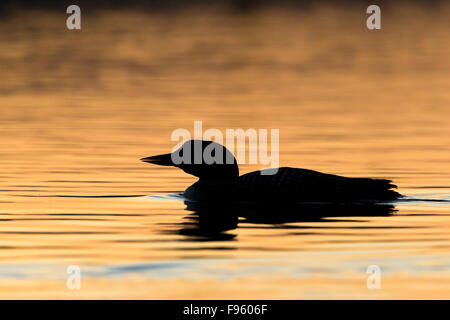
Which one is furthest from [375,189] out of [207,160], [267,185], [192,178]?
[192,178]

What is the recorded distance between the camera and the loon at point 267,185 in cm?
1045

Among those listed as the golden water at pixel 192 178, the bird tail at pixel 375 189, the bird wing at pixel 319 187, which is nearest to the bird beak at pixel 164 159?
the golden water at pixel 192 178

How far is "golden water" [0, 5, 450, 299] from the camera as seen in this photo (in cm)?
749

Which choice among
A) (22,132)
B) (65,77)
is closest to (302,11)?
(65,77)

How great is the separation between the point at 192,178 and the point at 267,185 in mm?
2230

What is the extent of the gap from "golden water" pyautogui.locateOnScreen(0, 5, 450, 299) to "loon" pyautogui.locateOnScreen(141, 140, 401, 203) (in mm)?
279

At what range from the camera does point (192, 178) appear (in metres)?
12.7

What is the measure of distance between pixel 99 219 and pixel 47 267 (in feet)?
6.38

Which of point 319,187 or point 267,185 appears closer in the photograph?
point 319,187

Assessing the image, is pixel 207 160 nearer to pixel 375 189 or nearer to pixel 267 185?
pixel 267 185

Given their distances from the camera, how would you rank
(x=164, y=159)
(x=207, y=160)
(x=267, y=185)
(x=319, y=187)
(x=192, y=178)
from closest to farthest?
(x=319, y=187) < (x=267, y=185) < (x=207, y=160) < (x=164, y=159) < (x=192, y=178)

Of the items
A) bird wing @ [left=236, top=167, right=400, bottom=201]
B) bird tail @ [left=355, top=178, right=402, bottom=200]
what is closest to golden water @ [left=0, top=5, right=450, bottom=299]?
bird tail @ [left=355, top=178, right=402, bottom=200]

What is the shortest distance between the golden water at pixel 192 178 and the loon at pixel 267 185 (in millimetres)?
279
